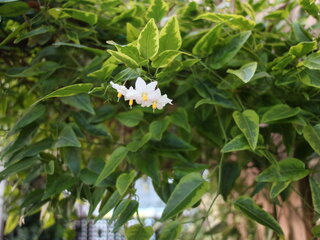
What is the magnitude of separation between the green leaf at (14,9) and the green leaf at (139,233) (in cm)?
44

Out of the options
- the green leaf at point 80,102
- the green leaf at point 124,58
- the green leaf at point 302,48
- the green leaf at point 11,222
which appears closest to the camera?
the green leaf at point 124,58

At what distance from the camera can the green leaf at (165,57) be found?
48 centimetres

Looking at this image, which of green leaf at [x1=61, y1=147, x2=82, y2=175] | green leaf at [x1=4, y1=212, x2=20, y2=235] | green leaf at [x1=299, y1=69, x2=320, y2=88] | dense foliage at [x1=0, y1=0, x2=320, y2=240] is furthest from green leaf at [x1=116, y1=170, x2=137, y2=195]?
green leaf at [x1=4, y1=212, x2=20, y2=235]

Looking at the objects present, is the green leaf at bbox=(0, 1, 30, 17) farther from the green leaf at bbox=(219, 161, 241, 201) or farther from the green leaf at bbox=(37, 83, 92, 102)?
the green leaf at bbox=(219, 161, 241, 201)

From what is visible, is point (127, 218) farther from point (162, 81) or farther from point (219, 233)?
point (219, 233)

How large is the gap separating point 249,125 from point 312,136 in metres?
0.10

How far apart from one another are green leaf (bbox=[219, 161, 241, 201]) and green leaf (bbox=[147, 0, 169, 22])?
337 mm

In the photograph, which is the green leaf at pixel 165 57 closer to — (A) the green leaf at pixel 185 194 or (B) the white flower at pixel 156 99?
(B) the white flower at pixel 156 99

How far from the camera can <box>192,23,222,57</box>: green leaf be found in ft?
2.00

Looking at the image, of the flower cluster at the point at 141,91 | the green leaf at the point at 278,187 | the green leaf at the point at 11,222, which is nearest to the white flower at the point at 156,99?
the flower cluster at the point at 141,91

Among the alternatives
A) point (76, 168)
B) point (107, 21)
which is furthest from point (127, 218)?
point (107, 21)

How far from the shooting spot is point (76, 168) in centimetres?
66

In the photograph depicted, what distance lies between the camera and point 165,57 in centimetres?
48

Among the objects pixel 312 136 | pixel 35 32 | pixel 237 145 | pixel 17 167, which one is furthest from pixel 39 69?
pixel 312 136
